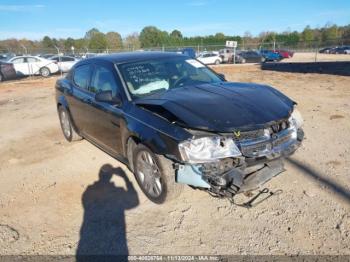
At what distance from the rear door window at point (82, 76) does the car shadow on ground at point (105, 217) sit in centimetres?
143

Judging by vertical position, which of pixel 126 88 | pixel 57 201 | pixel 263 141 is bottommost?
pixel 57 201

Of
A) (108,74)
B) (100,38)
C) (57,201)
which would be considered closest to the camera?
(57,201)

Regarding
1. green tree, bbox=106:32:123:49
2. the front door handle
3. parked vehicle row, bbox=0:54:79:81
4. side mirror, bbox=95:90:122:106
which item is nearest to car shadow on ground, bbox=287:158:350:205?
side mirror, bbox=95:90:122:106

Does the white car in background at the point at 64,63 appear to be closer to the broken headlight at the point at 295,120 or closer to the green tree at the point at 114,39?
the broken headlight at the point at 295,120

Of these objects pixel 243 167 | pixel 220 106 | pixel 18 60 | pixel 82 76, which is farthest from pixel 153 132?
pixel 18 60

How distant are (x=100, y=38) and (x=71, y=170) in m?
62.6

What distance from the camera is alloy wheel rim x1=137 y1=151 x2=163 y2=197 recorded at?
3768 millimetres

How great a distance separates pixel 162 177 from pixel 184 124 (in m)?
0.67

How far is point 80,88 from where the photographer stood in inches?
213

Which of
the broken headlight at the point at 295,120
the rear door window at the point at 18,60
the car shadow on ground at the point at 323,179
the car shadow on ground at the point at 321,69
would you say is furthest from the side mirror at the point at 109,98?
the rear door window at the point at 18,60

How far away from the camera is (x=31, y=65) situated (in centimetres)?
2216

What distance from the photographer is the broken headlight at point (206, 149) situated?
3.25 meters

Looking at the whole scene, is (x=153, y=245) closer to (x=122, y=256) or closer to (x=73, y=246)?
(x=122, y=256)

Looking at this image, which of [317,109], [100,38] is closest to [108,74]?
[317,109]
